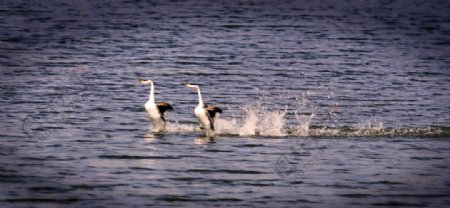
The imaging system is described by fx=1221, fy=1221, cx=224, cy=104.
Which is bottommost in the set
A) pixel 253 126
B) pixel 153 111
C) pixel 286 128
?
pixel 286 128

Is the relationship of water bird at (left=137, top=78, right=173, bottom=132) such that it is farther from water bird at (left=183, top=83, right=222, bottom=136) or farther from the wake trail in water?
water bird at (left=183, top=83, right=222, bottom=136)

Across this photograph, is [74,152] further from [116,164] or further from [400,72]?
[400,72]

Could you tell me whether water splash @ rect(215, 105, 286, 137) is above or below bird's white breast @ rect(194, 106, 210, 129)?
below

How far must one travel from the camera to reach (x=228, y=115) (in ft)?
141

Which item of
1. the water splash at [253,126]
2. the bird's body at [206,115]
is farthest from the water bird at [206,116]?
the water splash at [253,126]

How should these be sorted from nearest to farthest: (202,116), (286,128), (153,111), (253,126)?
(202,116)
(253,126)
(153,111)
(286,128)

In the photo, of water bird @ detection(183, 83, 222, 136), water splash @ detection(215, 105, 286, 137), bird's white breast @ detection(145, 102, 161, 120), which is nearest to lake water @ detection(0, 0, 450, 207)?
water splash @ detection(215, 105, 286, 137)

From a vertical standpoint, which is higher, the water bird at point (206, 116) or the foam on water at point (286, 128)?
the water bird at point (206, 116)

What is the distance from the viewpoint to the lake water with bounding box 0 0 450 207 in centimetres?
3052

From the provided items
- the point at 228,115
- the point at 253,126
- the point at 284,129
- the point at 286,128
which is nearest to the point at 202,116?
the point at 253,126

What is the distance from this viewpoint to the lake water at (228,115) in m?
30.5

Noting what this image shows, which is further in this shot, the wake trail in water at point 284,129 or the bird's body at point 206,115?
the wake trail in water at point 284,129

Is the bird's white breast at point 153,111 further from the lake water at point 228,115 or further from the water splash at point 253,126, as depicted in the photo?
the water splash at point 253,126

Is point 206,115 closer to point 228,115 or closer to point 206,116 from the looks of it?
point 206,116
